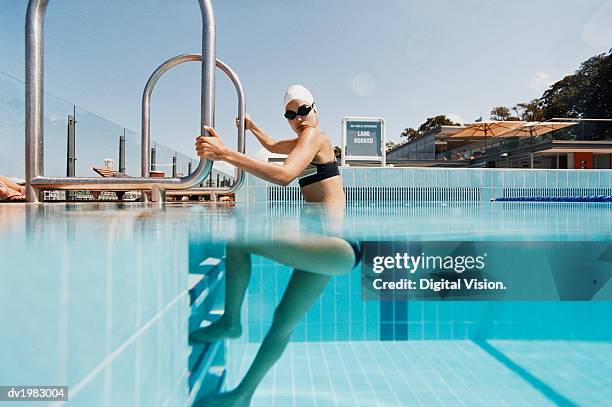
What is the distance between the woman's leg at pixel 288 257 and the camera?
3.87 ft

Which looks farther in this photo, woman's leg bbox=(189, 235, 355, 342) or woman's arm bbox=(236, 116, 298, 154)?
woman's arm bbox=(236, 116, 298, 154)

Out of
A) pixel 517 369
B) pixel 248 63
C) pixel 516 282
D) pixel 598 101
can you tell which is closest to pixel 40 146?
pixel 516 282

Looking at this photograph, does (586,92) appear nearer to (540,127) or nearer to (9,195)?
(540,127)

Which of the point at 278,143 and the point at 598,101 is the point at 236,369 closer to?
the point at 278,143

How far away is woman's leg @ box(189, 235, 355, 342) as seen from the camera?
118 centimetres

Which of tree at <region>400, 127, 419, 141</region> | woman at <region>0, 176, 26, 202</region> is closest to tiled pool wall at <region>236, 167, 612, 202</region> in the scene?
woman at <region>0, 176, 26, 202</region>

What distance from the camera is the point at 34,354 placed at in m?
0.78

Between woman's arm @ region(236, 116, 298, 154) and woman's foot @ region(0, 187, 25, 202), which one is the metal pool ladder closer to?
woman's arm @ region(236, 116, 298, 154)

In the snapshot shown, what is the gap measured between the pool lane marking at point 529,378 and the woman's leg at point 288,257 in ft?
5.21

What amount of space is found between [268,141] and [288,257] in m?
2.85

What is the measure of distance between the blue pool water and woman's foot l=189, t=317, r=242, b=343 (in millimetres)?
45

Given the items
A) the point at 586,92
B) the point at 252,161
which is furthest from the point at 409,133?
the point at 252,161

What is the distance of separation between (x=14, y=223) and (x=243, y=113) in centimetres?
251

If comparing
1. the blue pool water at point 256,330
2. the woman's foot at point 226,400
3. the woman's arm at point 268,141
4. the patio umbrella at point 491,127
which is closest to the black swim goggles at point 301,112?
the woman's arm at point 268,141
